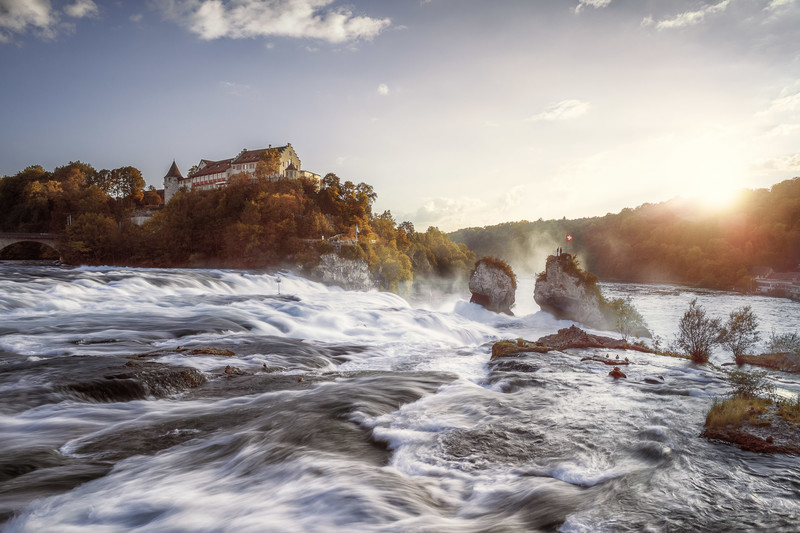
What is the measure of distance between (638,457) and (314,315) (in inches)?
768

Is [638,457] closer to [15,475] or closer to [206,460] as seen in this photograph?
[206,460]

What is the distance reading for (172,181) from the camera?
92312 millimetres

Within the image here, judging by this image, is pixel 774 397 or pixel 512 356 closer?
pixel 774 397

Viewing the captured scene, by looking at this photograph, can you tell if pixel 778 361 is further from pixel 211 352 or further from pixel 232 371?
pixel 211 352

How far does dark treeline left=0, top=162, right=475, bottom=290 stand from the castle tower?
12.9m

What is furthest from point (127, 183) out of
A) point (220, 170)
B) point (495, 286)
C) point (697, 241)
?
point (697, 241)

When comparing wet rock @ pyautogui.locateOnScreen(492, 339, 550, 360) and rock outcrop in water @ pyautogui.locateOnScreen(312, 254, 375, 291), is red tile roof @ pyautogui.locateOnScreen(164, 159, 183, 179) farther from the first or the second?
wet rock @ pyautogui.locateOnScreen(492, 339, 550, 360)

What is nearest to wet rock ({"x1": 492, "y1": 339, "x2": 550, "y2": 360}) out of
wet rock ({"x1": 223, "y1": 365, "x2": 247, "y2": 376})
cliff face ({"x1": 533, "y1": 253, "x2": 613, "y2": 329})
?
wet rock ({"x1": 223, "y1": 365, "x2": 247, "y2": 376})

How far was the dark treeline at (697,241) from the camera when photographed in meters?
68.3

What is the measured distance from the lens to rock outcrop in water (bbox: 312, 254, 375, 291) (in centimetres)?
Answer: 5369

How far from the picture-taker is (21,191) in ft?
271

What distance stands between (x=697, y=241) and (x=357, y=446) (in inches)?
3662

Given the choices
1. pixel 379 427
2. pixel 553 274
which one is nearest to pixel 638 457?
pixel 379 427

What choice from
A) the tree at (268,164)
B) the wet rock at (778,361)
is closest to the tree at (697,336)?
A: the wet rock at (778,361)
